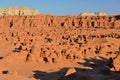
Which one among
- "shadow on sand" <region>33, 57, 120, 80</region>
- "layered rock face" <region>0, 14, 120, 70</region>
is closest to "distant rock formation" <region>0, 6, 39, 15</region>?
"layered rock face" <region>0, 14, 120, 70</region>

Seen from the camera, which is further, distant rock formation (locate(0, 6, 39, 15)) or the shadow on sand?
distant rock formation (locate(0, 6, 39, 15))

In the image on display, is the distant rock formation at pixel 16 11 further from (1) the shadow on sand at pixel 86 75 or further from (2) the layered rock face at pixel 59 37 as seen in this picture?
(1) the shadow on sand at pixel 86 75

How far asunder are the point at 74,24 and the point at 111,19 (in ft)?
18.5

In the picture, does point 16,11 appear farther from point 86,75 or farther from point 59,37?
point 86,75

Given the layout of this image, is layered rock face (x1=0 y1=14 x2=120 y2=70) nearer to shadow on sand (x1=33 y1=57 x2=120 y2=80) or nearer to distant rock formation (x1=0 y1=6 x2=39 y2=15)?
shadow on sand (x1=33 y1=57 x2=120 y2=80)

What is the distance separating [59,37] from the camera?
29.9 m

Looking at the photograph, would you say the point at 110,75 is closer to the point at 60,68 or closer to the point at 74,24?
the point at 60,68

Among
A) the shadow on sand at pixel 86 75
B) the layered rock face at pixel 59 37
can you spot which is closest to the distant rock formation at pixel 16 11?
the layered rock face at pixel 59 37

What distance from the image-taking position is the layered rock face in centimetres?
1634

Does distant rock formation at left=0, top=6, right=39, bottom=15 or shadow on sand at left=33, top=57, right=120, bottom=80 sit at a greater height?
distant rock formation at left=0, top=6, right=39, bottom=15

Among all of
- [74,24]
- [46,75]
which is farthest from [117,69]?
[74,24]

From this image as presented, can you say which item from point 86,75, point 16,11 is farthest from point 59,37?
point 16,11

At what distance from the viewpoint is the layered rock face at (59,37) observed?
16.3 meters

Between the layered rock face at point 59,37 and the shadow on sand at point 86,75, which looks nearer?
the shadow on sand at point 86,75
